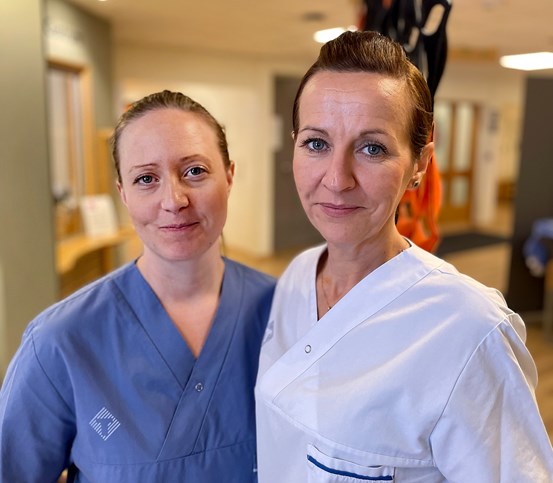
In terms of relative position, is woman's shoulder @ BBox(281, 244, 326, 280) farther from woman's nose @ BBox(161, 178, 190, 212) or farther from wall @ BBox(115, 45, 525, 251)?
wall @ BBox(115, 45, 525, 251)

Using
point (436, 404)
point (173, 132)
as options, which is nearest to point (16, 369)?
point (173, 132)

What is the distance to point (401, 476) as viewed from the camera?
829mm

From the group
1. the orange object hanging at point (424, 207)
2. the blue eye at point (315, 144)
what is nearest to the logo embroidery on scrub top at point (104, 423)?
the blue eye at point (315, 144)

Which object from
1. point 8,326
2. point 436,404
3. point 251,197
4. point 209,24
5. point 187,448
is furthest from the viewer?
point 251,197

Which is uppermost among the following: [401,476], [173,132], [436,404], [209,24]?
[209,24]

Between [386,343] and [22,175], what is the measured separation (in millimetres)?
2544

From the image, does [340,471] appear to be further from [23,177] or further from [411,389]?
[23,177]

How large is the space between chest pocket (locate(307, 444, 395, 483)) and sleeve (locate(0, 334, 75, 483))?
48 centimetres

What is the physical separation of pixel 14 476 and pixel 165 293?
448mm

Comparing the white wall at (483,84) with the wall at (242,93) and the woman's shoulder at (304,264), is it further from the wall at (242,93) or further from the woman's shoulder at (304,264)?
the woman's shoulder at (304,264)

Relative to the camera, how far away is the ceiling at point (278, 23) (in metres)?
3.43

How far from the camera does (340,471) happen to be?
32.9 inches

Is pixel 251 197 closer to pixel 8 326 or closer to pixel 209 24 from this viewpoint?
pixel 209 24

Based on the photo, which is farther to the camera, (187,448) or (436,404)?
(187,448)
